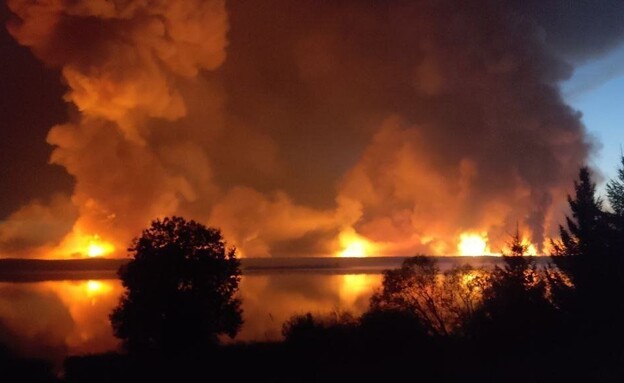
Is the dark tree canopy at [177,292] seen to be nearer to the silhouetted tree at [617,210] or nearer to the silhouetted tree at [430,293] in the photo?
the silhouetted tree at [430,293]

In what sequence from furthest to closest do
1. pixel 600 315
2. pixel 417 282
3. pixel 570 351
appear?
pixel 417 282
pixel 600 315
pixel 570 351

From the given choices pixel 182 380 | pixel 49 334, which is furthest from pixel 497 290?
pixel 49 334

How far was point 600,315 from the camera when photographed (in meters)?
25.0

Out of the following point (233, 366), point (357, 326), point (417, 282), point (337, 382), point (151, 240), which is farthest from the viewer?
point (417, 282)

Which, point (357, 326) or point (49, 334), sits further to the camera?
point (49, 334)

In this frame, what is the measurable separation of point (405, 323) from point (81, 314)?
54.8 metres

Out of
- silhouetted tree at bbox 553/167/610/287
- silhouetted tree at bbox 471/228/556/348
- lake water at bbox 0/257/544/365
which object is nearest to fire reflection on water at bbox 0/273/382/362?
lake water at bbox 0/257/544/365

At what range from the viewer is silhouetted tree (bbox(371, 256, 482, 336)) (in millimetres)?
31328

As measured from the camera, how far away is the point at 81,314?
66.9 metres

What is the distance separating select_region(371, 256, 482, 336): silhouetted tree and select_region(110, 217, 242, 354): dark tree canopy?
9185 millimetres

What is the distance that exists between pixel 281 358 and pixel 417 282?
11682mm

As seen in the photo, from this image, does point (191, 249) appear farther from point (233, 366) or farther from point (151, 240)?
point (233, 366)

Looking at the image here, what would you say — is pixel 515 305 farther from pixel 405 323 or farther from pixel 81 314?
pixel 81 314

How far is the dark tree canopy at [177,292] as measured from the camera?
89.9ft
